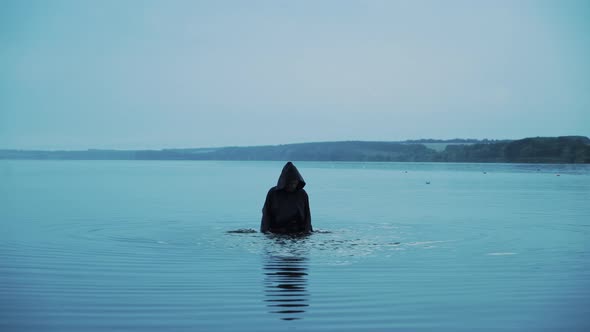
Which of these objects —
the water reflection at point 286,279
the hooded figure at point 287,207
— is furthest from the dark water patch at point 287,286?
→ the hooded figure at point 287,207

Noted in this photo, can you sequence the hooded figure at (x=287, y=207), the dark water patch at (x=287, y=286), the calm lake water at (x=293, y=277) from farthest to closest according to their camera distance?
the hooded figure at (x=287, y=207), the dark water patch at (x=287, y=286), the calm lake water at (x=293, y=277)

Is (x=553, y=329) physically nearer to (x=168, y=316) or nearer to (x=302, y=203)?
(x=168, y=316)

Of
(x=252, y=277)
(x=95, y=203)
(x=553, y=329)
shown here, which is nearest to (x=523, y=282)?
(x=553, y=329)

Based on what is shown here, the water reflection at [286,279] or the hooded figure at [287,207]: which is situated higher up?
the hooded figure at [287,207]

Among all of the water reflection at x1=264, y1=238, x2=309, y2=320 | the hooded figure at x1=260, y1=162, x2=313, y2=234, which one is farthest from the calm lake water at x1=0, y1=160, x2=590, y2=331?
the hooded figure at x1=260, y1=162, x2=313, y2=234

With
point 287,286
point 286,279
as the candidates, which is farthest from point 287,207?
point 287,286

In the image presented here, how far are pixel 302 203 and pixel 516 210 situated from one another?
15374 millimetres

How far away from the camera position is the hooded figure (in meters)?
14.0

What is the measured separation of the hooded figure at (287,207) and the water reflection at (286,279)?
0.50 meters

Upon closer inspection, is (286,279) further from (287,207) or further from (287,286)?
(287,207)

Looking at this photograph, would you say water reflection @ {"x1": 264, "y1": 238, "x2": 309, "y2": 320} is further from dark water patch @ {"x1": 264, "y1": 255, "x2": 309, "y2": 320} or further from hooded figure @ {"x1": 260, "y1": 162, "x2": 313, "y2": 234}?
hooded figure @ {"x1": 260, "y1": 162, "x2": 313, "y2": 234}

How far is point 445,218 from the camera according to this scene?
22938 mm

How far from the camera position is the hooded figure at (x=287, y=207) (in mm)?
13984

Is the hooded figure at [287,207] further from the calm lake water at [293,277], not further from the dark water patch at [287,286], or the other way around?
the dark water patch at [287,286]
